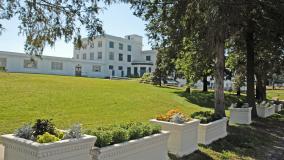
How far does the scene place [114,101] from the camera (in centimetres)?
2055

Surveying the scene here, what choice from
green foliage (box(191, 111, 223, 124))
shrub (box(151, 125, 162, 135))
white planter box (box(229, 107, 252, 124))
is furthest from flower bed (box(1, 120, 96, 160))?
white planter box (box(229, 107, 252, 124))

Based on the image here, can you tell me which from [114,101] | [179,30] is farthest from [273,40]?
[114,101]

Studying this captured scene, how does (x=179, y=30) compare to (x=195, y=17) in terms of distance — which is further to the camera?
(x=179, y=30)

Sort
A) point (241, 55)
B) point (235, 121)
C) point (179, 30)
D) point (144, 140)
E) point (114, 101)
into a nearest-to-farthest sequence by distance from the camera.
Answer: point (144, 140), point (179, 30), point (235, 121), point (114, 101), point (241, 55)

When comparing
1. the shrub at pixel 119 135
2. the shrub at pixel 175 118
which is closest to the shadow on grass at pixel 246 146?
the shrub at pixel 175 118

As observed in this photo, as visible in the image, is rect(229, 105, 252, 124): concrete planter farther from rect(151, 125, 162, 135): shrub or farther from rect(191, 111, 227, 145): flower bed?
rect(151, 125, 162, 135): shrub

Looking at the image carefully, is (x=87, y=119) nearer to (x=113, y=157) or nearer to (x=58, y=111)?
(x=58, y=111)

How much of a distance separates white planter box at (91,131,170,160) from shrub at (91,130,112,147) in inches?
6.3

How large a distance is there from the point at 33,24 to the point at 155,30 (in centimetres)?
859

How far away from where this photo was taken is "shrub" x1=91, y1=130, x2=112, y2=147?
6.65 metres

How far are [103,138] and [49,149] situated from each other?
1521mm

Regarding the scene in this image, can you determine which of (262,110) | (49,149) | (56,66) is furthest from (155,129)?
(56,66)

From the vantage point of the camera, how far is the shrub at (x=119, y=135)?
23.0 feet

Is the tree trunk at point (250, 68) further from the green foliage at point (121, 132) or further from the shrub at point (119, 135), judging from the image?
the shrub at point (119, 135)
